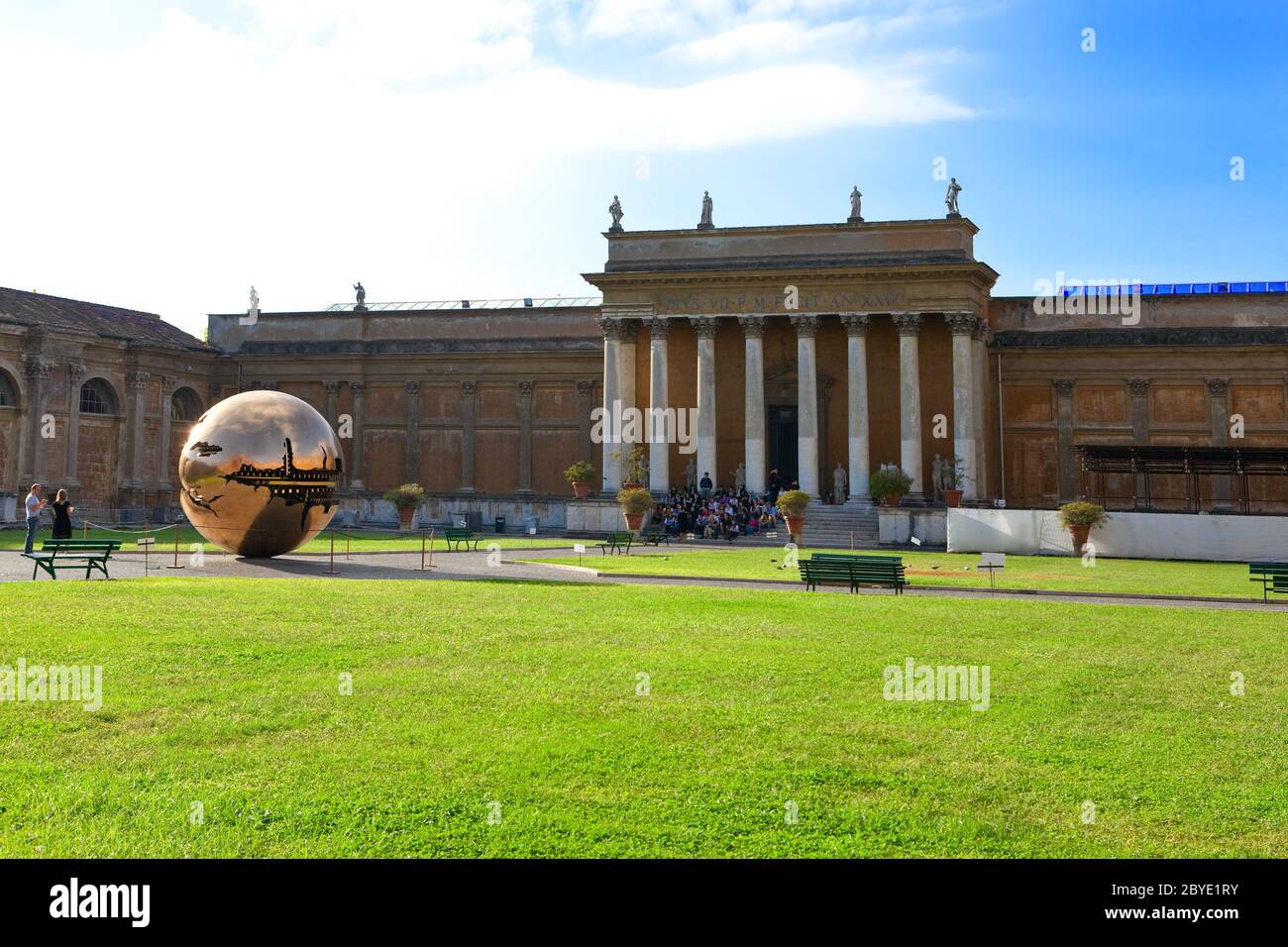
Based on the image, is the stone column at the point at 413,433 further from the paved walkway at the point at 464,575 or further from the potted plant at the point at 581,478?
the paved walkway at the point at 464,575

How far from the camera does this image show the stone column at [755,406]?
45.8m

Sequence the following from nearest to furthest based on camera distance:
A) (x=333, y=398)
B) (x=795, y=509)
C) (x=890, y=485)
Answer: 1. (x=795, y=509)
2. (x=890, y=485)
3. (x=333, y=398)

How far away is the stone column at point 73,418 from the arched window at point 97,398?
1.11m

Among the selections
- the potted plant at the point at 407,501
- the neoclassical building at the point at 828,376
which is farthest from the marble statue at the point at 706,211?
the potted plant at the point at 407,501

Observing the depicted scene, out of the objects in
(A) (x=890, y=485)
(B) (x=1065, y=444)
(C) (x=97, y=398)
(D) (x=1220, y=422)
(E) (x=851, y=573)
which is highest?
(C) (x=97, y=398)

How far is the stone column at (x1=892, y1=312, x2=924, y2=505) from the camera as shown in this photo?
145 feet

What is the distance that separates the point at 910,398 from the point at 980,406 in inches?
164

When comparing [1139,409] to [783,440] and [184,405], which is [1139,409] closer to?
[783,440]

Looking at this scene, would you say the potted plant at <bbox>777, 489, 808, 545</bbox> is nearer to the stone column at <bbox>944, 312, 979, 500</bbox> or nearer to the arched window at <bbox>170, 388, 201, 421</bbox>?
the stone column at <bbox>944, 312, 979, 500</bbox>

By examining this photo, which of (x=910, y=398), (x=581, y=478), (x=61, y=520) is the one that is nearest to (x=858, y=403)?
(x=910, y=398)

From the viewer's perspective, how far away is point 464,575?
2319 cm

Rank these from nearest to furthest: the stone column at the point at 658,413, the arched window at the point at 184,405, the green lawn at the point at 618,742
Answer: the green lawn at the point at 618,742 → the stone column at the point at 658,413 → the arched window at the point at 184,405

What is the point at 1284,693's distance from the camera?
10359 mm

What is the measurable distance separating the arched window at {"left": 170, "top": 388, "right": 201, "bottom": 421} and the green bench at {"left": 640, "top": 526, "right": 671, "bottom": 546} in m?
30.0
